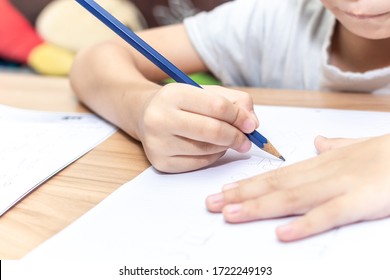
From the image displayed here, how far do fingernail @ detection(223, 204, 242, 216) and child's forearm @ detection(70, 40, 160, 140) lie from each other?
0.60ft

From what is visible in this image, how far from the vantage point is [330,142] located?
0.51m

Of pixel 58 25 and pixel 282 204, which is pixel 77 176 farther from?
pixel 58 25

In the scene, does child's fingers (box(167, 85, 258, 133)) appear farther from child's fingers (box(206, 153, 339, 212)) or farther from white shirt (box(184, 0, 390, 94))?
white shirt (box(184, 0, 390, 94))

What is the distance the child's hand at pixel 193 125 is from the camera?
19.1 inches

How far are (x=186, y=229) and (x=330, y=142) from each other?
0.17 metres

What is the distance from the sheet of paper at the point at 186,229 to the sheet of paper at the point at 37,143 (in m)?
0.08

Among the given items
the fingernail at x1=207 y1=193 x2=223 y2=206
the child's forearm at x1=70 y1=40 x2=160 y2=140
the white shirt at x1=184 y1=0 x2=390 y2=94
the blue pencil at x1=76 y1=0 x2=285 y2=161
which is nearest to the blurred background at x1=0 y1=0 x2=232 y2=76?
the white shirt at x1=184 y1=0 x2=390 y2=94

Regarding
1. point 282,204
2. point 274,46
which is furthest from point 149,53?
point 274,46

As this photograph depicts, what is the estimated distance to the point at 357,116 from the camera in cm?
62

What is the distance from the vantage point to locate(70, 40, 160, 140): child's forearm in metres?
0.60

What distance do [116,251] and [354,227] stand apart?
0.54 feet

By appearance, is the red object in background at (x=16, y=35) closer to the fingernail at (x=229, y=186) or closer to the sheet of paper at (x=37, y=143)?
the sheet of paper at (x=37, y=143)

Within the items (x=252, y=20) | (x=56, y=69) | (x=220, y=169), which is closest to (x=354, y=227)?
(x=220, y=169)

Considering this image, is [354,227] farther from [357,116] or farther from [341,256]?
[357,116]
